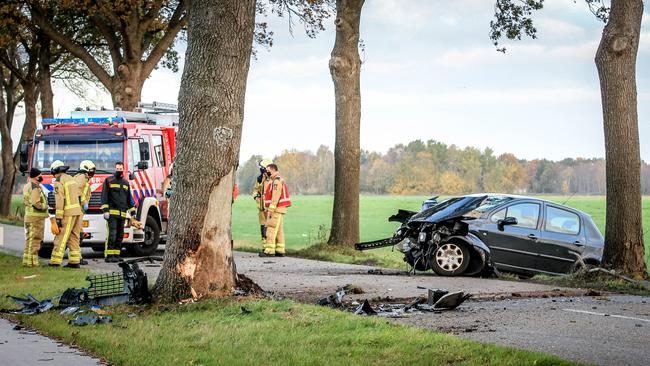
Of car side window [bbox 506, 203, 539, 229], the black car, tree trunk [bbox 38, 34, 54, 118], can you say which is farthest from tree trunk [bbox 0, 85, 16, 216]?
car side window [bbox 506, 203, 539, 229]

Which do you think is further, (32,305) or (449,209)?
(449,209)

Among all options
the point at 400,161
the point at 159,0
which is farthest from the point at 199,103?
the point at 400,161

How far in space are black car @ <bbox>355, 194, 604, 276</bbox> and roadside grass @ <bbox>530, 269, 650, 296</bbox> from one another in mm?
668

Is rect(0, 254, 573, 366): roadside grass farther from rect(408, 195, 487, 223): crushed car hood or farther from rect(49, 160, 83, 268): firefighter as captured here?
rect(49, 160, 83, 268): firefighter

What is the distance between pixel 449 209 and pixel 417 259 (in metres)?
0.98

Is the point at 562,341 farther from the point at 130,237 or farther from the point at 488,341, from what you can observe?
the point at 130,237

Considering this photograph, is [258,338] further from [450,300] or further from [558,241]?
[558,241]

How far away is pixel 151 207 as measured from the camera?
24172 mm

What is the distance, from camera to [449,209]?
1809 centimetres

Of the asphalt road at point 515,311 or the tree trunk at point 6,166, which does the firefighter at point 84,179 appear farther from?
the tree trunk at point 6,166

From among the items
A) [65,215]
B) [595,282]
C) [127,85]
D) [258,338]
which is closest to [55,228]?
[65,215]

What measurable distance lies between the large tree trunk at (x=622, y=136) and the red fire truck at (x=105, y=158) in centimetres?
983

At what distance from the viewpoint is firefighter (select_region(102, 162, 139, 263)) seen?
21.7 m

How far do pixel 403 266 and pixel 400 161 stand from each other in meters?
128
